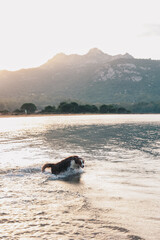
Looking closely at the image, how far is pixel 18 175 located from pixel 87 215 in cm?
624

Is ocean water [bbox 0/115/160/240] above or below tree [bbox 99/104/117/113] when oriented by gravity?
below

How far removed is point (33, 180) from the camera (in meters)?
11.8

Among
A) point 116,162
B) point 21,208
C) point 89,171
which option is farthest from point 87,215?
point 116,162

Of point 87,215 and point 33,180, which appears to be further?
point 33,180

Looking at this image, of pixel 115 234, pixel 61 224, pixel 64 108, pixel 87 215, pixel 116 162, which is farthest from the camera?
pixel 64 108

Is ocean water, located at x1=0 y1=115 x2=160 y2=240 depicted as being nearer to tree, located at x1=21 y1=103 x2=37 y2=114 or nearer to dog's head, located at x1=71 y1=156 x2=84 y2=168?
dog's head, located at x1=71 y1=156 x2=84 y2=168

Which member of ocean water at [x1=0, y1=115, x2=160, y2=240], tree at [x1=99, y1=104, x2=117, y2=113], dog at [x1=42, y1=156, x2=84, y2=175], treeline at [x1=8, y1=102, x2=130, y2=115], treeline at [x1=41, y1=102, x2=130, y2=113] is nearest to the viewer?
ocean water at [x1=0, y1=115, x2=160, y2=240]

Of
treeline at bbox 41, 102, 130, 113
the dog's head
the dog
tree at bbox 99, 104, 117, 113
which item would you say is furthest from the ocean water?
tree at bbox 99, 104, 117, 113

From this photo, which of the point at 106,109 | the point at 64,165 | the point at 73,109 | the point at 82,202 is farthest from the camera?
the point at 106,109

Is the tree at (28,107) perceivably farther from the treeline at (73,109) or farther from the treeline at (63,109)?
the treeline at (73,109)

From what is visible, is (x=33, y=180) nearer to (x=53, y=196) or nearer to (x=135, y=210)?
(x=53, y=196)

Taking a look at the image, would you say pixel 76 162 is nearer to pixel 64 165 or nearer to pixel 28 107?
pixel 64 165

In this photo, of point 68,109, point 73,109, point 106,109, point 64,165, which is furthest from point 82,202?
point 106,109

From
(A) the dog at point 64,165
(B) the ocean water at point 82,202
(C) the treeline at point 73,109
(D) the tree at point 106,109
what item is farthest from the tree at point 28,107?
(A) the dog at point 64,165
